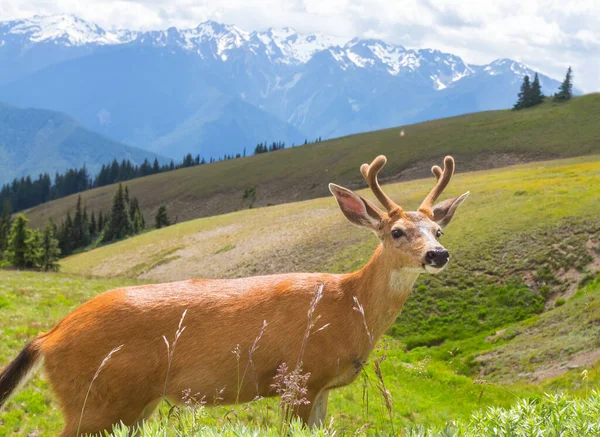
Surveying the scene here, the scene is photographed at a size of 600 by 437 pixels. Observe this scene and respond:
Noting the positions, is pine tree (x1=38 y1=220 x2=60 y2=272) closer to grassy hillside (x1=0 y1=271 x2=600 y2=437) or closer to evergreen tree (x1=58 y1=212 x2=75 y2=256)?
evergreen tree (x1=58 y1=212 x2=75 y2=256)

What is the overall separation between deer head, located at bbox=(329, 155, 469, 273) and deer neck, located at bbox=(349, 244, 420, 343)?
130mm

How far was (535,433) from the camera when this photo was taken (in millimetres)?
4359

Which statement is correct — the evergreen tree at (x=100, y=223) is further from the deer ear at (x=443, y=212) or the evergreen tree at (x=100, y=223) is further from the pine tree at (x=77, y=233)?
the deer ear at (x=443, y=212)

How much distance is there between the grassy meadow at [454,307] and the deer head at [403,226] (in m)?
1.31

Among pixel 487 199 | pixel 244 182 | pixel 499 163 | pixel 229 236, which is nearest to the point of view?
pixel 487 199

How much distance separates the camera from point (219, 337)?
6371 millimetres

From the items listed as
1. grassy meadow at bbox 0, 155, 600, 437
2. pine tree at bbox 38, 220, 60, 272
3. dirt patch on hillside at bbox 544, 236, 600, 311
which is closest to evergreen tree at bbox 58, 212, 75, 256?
pine tree at bbox 38, 220, 60, 272

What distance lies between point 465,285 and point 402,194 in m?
36.5

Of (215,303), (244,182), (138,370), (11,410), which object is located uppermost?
(215,303)

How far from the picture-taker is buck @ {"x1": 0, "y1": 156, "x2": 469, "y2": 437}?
5941 mm

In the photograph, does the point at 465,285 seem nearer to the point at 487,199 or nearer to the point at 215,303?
the point at 487,199

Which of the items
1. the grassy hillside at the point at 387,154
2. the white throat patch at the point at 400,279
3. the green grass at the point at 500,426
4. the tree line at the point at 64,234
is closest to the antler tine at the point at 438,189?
the white throat patch at the point at 400,279

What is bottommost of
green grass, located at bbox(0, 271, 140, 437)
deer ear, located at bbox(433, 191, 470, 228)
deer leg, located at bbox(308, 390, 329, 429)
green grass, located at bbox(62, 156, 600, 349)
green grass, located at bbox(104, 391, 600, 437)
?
green grass, located at bbox(62, 156, 600, 349)

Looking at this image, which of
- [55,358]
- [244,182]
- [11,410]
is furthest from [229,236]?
[244,182]
